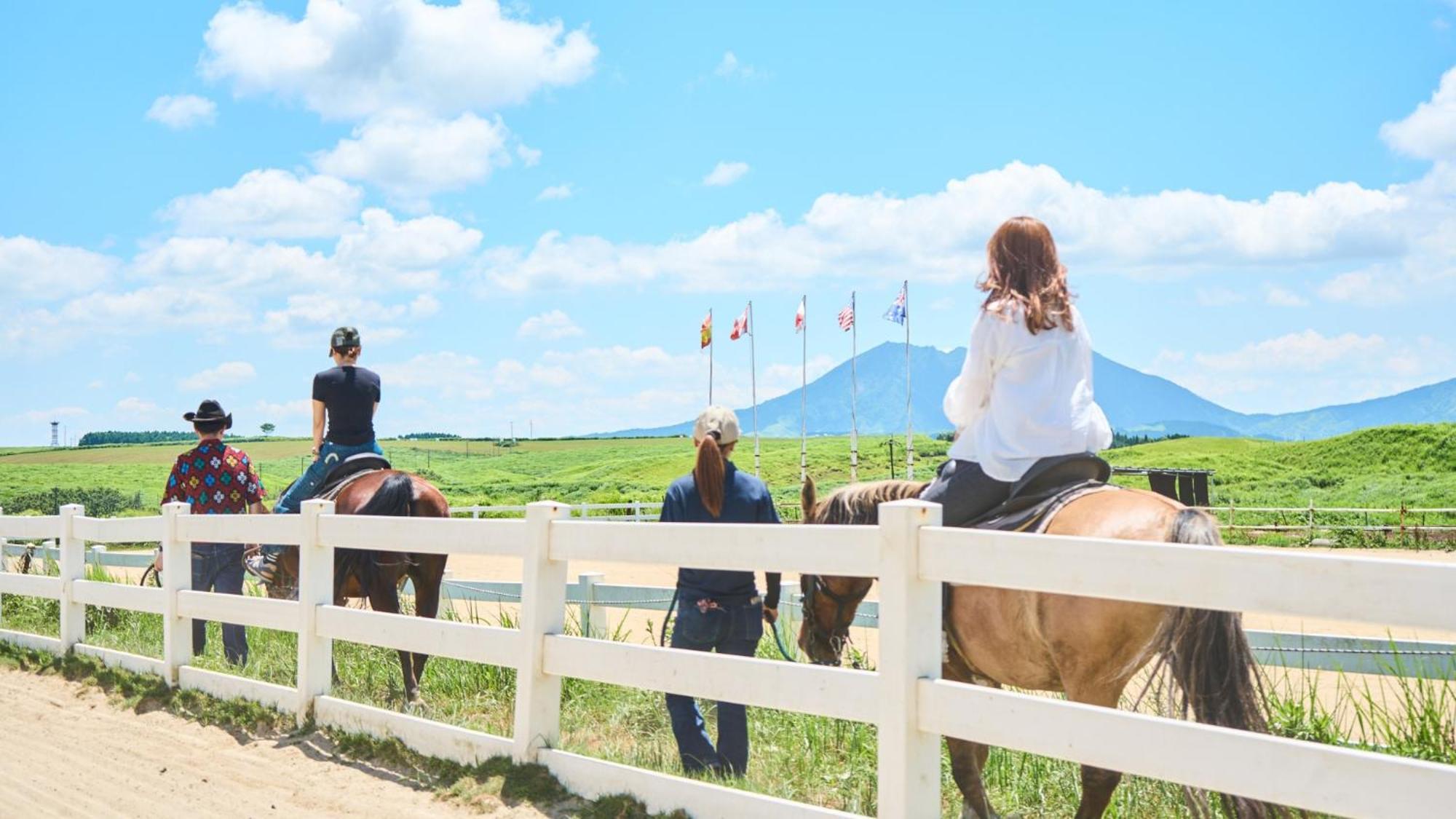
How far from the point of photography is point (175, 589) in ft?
31.0

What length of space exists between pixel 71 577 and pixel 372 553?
163 inches

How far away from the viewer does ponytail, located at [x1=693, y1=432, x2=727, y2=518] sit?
605 cm

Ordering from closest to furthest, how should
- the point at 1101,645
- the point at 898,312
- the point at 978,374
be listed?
the point at 1101,645, the point at 978,374, the point at 898,312

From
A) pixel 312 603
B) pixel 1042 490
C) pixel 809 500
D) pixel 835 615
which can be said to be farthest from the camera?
pixel 312 603

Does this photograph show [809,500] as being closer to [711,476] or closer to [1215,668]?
[711,476]

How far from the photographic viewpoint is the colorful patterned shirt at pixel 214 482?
11.0 metres

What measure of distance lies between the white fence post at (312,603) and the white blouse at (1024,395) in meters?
4.31

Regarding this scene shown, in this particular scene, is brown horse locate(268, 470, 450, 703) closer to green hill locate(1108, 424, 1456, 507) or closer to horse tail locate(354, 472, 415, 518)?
horse tail locate(354, 472, 415, 518)

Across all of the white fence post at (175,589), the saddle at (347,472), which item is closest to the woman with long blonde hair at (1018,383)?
the saddle at (347,472)

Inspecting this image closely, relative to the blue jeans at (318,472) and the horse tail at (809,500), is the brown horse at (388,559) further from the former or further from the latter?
the horse tail at (809,500)

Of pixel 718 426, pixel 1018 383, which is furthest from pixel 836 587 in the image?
pixel 1018 383

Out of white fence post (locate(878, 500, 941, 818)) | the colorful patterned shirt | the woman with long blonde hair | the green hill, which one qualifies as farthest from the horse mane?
the green hill

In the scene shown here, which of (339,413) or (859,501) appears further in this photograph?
(339,413)

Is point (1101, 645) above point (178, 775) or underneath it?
above
